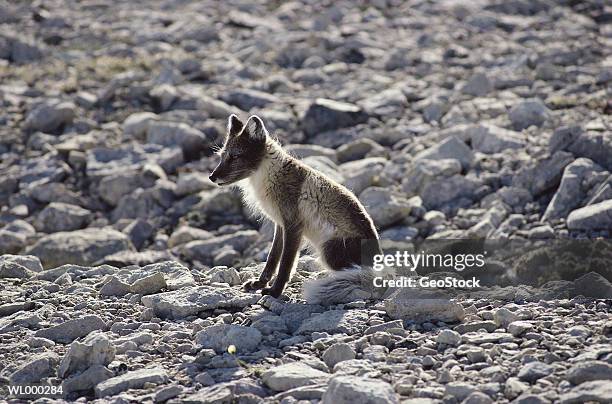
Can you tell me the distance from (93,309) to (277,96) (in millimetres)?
10775

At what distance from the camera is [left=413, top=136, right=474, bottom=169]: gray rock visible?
44.4 feet

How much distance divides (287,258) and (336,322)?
3.88 ft

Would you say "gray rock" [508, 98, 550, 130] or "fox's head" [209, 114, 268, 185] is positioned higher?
"fox's head" [209, 114, 268, 185]

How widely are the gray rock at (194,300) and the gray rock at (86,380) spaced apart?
54.5 inches

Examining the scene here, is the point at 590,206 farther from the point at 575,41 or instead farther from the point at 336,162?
the point at 575,41

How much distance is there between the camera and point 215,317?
706cm

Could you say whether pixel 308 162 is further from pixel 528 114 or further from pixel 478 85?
pixel 478 85

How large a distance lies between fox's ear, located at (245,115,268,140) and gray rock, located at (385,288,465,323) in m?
2.24

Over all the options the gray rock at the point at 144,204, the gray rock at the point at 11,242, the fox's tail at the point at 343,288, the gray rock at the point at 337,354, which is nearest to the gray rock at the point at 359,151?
the gray rock at the point at 144,204

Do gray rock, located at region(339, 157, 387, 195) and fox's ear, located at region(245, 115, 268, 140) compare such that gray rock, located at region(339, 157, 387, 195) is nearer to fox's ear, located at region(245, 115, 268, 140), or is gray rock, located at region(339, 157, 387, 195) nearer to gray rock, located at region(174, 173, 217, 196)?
gray rock, located at region(174, 173, 217, 196)

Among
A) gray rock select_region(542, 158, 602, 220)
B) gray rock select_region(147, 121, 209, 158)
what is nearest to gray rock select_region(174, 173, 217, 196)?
gray rock select_region(147, 121, 209, 158)

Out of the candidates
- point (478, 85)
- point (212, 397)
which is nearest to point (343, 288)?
point (212, 397)

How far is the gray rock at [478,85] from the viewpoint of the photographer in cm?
1658

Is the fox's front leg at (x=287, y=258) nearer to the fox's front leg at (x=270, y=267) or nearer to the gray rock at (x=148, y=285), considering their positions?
the fox's front leg at (x=270, y=267)
